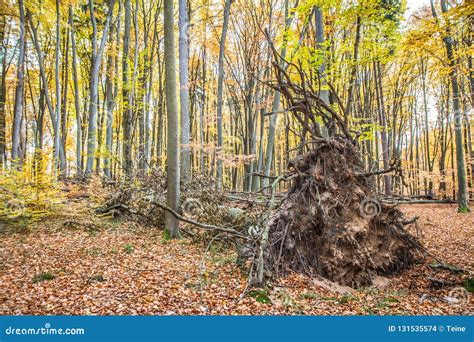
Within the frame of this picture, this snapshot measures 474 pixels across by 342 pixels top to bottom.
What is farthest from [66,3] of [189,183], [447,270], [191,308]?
[447,270]

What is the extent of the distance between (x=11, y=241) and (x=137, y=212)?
111 inches

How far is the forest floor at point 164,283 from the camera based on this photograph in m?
3.50

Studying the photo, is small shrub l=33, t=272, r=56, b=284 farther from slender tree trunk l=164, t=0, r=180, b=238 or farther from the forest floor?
slender tree trunk l=164, t=0, r=180, b=238

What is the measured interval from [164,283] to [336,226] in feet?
10.4

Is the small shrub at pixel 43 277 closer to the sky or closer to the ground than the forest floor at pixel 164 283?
closer to the sky

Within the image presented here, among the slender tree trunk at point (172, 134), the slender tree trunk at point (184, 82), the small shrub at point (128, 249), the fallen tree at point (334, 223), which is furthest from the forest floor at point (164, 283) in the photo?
the slender tree trunk at point (184, 82)

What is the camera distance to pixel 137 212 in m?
7.95

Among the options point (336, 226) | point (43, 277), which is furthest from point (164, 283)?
point (336, 226)

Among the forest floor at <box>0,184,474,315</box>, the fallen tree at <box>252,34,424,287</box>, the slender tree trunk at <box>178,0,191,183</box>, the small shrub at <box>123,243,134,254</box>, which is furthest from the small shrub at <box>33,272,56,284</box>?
the slender tree trunk at <box>178,0,191,183</box>

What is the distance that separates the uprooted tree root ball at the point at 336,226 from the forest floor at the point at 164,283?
1.16 ft

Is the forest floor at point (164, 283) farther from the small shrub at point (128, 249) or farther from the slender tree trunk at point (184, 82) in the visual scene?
the slender tree trunk at point (184, 82)

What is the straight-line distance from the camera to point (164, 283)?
13.8 feet

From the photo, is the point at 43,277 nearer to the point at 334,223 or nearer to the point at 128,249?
the point at 128,249

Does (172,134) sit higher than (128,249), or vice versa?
(172,134)
